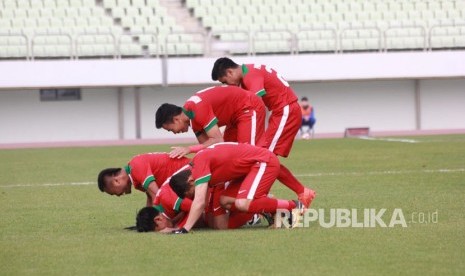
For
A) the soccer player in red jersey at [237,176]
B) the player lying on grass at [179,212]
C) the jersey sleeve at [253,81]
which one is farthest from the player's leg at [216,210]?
the jersey sleeve at [253,81]

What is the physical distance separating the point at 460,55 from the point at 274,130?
78.7 ft

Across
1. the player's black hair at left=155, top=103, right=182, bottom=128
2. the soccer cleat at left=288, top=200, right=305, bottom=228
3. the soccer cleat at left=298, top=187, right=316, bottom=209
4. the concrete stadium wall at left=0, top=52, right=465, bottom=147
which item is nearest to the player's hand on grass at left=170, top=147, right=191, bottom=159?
the player's black hair at left=155, top=103, right=182, bottom=128

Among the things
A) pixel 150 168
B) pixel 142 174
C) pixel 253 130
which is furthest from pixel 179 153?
pixel 253 130

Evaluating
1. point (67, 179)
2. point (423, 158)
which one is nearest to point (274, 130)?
point (67, 179)

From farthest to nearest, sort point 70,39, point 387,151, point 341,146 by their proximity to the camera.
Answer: point 70,39 < point 341,146 < point 387,151

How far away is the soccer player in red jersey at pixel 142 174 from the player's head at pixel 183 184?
24.5 inches

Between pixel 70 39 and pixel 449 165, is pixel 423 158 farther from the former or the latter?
pixel 70 39

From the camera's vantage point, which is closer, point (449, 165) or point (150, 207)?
point (150, 207)

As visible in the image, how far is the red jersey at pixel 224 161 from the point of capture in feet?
36.9

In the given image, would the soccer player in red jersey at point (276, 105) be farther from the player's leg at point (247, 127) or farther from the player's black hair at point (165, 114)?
the player's black hair at point (165, 114)

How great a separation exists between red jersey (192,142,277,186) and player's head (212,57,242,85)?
138cm

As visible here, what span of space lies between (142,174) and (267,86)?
236 cm

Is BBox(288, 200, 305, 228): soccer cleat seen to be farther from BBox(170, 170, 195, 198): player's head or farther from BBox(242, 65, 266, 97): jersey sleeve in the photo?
BBox(242, 65, 266, 97): jersey sleeve

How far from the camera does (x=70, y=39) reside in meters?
34.8
